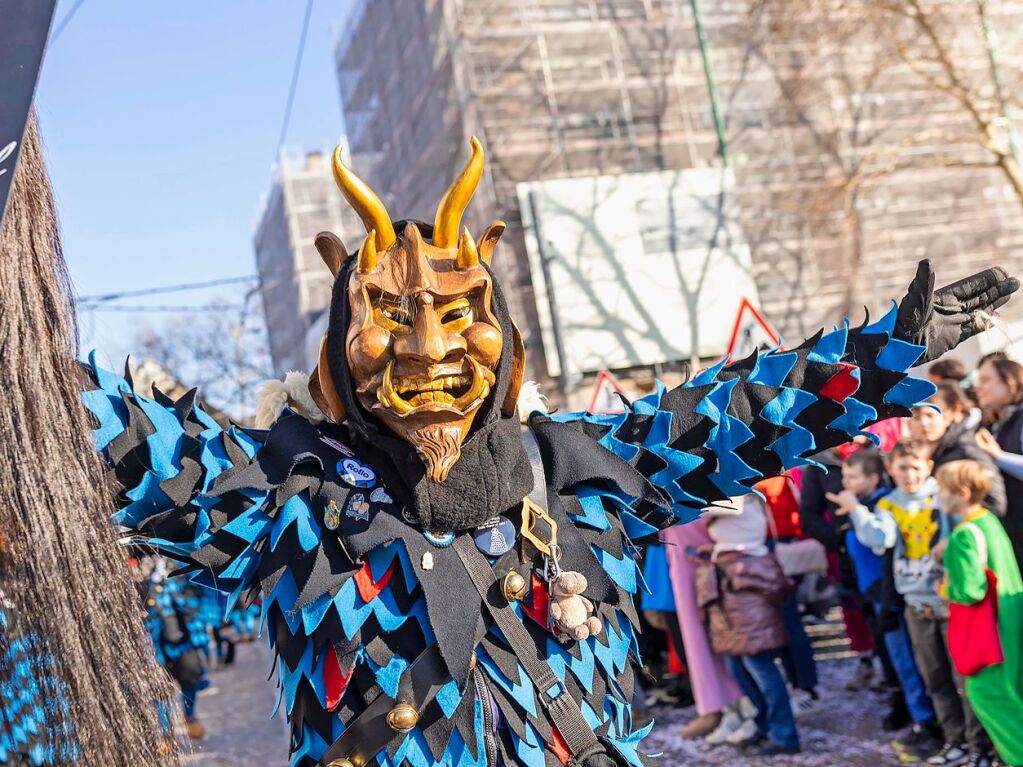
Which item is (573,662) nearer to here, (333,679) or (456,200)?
(333,679)

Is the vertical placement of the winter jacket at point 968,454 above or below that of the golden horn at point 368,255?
below

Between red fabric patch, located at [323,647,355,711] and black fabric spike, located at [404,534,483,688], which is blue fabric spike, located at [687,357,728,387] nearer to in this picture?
black fabric spike, located at [404,534,483,688]

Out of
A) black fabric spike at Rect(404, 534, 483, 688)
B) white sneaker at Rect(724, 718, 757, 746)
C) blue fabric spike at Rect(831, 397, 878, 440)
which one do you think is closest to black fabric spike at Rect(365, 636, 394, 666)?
black fabric spike at Rect(404, 534, 483, 688)

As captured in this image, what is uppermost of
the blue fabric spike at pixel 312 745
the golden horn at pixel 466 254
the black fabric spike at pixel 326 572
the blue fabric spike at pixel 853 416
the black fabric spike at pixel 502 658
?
the golden horn at pixel 466 254

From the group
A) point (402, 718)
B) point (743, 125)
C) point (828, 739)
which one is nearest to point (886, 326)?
point (402, 718)

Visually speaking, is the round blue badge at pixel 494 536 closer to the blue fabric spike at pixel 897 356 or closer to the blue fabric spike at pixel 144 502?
the blue fabric spike at pixel 144 502

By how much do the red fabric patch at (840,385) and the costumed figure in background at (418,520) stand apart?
0.22 meters

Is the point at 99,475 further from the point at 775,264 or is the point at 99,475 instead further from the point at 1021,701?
the point at 775,264

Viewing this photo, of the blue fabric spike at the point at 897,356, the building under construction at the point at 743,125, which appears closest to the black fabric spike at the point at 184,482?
the blue fabric spike at the point at 897,356

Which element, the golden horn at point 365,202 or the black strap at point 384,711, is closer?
the black strap at point 384,711

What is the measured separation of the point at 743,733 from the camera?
17.9 feet

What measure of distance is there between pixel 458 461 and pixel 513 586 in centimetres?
26

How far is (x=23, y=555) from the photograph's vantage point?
4.50 ft

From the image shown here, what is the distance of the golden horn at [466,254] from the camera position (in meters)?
2.20
